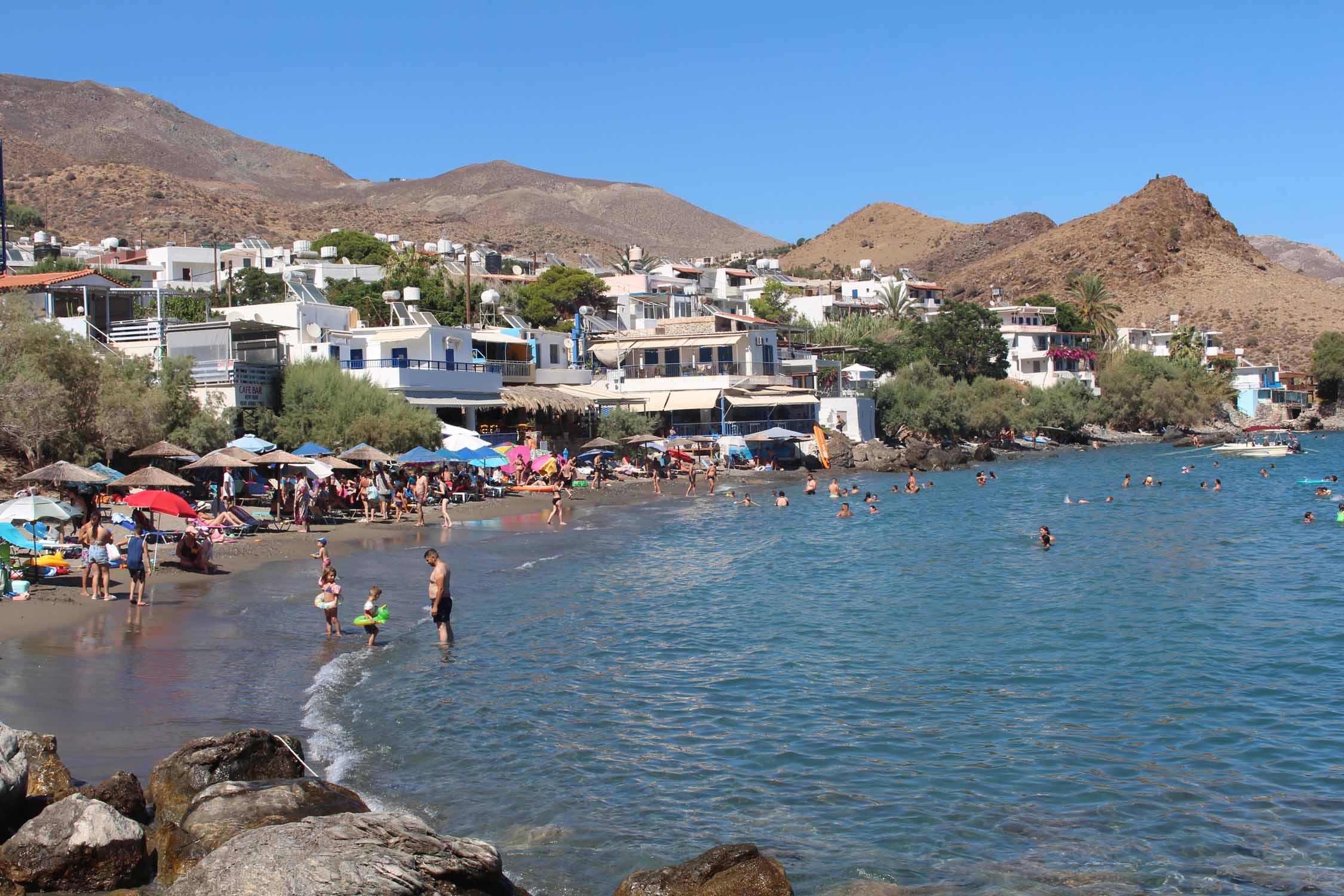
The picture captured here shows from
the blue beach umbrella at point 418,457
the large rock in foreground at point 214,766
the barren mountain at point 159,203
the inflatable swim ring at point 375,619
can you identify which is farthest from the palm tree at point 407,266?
the large rock in foreground at point 214,766

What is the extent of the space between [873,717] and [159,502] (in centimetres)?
1456

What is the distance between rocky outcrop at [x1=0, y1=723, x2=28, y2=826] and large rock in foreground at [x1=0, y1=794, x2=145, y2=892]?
17.6 inches

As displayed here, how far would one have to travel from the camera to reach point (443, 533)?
29.5 meters

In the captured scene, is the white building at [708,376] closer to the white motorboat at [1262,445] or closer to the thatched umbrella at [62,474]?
the white motorboat at [1262,445]

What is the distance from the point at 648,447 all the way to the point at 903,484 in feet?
37.8

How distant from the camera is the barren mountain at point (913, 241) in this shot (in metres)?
176

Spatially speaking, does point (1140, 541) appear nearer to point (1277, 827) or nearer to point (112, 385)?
point (1277, 827)

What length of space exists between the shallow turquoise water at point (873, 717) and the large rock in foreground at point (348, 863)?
1.53m

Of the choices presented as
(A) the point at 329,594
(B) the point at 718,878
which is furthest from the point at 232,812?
(A) the point at 329,594

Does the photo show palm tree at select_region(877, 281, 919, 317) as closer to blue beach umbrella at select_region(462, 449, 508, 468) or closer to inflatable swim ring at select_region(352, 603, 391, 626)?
blue beach umbrella at select_region(462, 449, 508, 468)

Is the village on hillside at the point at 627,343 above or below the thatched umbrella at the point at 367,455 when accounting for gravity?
above

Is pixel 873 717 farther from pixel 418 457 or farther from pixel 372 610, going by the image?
pixel 418 457

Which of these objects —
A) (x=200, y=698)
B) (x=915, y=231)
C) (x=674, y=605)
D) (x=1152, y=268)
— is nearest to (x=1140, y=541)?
(x=674, y=605)

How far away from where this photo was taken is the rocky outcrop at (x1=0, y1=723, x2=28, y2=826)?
8.19 m
